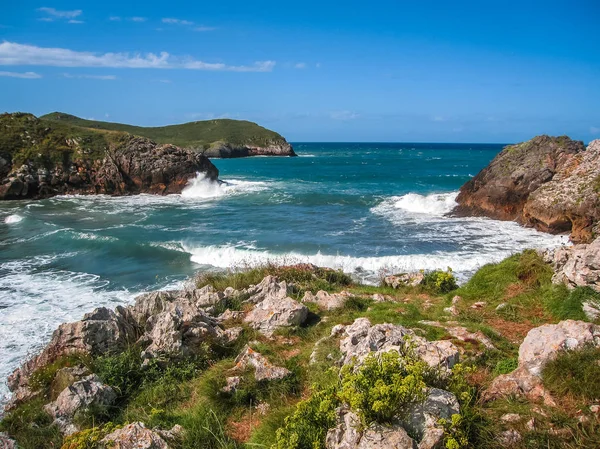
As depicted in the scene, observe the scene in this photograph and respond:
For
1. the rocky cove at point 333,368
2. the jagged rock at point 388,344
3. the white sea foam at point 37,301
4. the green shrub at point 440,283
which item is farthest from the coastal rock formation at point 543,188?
the white sea foam at point 37,301

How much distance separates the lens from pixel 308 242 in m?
24.5

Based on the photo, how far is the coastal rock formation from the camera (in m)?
21.8

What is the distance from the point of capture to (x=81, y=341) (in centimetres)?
816

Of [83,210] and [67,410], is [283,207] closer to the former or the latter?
[83,210]

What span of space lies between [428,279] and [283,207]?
2479cm

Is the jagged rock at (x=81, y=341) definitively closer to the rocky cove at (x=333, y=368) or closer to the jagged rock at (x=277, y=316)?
the rocky cove at (x=333, y=368)

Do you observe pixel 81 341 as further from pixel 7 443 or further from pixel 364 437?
pixel 364 437

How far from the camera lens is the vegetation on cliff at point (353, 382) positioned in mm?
4582

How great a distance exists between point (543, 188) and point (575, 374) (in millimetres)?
23166

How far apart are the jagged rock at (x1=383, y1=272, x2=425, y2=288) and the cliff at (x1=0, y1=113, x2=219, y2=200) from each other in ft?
126

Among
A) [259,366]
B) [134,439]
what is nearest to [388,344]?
[259,366]

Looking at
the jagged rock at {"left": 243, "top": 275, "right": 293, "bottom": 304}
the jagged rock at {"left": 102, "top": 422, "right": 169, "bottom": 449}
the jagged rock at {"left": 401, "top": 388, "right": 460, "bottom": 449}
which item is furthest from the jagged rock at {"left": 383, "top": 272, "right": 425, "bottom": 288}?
the jagged rock at {"left": 102, "top": 422, "right": 169, "bottom": 449}

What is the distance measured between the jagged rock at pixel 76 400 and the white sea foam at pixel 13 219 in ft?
98.4

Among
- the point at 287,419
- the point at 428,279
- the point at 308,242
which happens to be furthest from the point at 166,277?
the point at 287,419
